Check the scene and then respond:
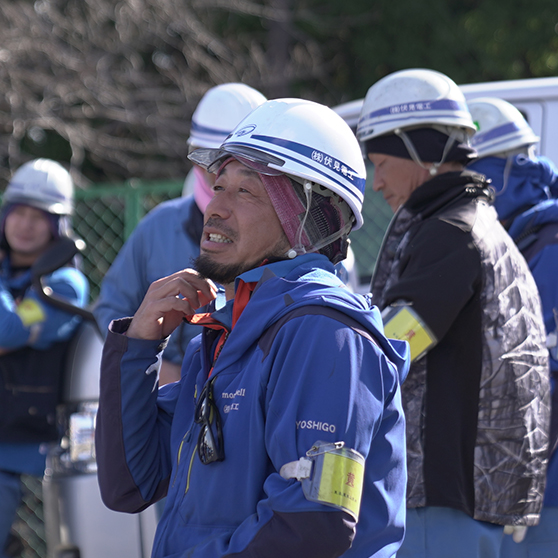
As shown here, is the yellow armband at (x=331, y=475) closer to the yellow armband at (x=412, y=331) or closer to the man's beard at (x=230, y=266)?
the man's beard at (x=230, y=266)

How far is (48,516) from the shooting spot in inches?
154

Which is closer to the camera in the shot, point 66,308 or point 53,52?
point 66,308

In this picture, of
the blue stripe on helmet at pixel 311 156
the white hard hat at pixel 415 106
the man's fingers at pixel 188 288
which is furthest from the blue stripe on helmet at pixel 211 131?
the blue stripe on helmet at pixel 311 156

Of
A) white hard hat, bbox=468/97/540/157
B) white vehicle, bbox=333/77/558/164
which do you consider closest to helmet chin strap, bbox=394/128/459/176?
white hard hat, bbox=468/97/540/157

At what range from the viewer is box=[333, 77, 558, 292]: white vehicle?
459cm

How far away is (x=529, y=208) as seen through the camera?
3.41m

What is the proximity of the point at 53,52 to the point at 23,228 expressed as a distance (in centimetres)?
424

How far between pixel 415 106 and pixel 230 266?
4.11 ft

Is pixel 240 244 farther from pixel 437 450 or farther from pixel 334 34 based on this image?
pixel 334 34

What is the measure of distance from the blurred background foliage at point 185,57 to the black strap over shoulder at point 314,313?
6.60m

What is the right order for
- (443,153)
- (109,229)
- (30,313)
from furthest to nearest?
(109,229) → (30,313) → (443,153)

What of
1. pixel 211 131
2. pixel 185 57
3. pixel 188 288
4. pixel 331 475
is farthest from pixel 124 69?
pixel 331 475

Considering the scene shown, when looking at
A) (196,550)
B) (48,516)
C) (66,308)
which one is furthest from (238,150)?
(48,516)

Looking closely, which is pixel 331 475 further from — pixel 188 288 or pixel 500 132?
pixel 500 132
